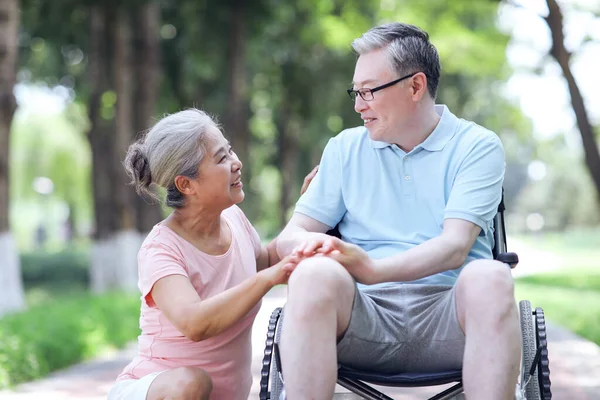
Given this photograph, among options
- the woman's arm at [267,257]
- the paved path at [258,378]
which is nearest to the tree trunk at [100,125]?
the paved path at [258,378]

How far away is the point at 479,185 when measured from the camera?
11.5 feet

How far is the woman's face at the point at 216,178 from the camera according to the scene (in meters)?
3.47

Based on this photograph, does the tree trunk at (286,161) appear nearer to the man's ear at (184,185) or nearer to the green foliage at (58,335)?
the green foliage at (58,335)

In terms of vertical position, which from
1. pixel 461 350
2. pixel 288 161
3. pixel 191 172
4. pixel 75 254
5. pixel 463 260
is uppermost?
pixel 191 172

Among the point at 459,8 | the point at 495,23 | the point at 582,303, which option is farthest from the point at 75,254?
the point at 582,303

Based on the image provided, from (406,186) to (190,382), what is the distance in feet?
3.51

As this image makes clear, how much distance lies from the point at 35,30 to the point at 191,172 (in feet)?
53.3

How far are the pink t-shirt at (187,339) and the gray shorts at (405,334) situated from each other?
0.48 metres

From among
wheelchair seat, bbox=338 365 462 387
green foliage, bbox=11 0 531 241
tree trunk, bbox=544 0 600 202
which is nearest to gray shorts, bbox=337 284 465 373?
wheelchair seat, bbox=338 365 462 387

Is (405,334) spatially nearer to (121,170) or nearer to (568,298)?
(568,298)

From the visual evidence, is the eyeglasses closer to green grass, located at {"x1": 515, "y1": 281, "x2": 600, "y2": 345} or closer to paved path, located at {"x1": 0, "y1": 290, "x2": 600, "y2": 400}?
paved path, located at {"x1": 0, "y1": 290, "x2": 600, "y2": 400}

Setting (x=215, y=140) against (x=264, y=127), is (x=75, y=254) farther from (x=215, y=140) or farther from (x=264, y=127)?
(x=215, y=140)

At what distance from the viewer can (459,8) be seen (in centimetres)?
1586

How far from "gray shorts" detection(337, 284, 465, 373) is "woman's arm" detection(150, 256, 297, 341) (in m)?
0.29
